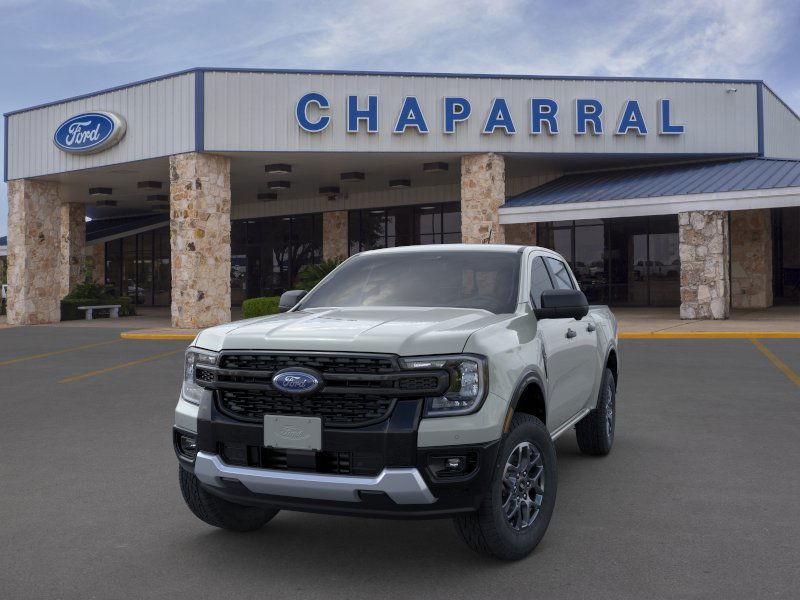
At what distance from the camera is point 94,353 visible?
53.9ft

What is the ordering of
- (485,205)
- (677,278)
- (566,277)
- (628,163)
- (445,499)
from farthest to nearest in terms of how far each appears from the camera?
1. (677,278)
2. (628,163)
3. (485,205)
4. (566,277)
5. (445,499)

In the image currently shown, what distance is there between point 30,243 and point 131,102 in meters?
6.96

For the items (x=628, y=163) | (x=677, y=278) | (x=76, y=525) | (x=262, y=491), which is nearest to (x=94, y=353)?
(x=76, y=525)

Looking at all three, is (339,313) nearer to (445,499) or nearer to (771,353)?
(445,499)

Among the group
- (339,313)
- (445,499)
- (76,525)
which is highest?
(339,313)

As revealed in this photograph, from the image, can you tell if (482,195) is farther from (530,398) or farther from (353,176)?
(530,398)

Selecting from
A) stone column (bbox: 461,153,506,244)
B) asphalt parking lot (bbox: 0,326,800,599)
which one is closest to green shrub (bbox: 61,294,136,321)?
stone column (bbox: 461,153,506,244)

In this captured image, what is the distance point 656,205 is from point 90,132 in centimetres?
1753

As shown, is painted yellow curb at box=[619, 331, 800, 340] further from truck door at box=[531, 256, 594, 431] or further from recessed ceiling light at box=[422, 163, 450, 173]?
truck door at box=[531, 256, 594, 431]

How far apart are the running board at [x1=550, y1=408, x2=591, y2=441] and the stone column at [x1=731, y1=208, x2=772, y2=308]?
24.6m

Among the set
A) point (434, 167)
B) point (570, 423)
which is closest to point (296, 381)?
point (570, 423)

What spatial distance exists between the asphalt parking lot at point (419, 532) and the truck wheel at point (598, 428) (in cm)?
11

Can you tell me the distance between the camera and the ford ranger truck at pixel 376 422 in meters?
3.76

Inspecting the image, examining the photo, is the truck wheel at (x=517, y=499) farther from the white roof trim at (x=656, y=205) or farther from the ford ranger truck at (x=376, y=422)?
the white roof trim at (x=656, y=205)
